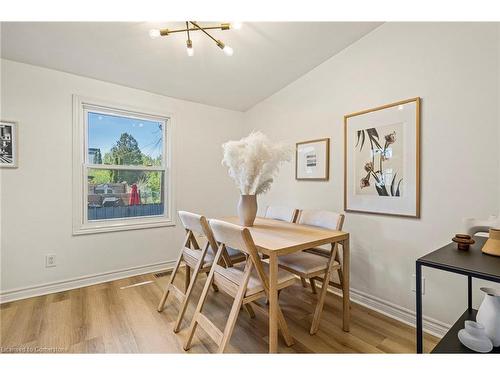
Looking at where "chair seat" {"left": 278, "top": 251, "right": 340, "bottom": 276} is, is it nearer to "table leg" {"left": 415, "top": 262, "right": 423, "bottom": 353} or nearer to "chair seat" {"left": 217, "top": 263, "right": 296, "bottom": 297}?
"chair seat" {"left": 217, "top": 263, "right": 296, "bottom": 297}

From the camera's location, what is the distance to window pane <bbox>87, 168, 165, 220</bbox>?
8.77 feet

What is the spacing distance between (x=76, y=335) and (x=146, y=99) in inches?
92.7

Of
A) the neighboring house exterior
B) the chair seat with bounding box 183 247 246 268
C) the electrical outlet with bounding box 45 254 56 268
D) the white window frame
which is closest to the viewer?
the chair seat with bounding box 183 247 246 268

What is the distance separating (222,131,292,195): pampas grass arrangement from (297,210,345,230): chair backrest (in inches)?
22.5

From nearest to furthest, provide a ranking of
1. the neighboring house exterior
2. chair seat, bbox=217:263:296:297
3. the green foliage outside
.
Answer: chair seat, bbox=217:263:296:297 < the neighboring house exterior < the green foliage outside

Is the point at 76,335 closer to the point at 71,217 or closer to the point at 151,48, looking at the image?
the point at 71,217

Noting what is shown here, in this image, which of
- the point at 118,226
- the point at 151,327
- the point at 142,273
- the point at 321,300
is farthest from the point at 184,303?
the point at 118,226

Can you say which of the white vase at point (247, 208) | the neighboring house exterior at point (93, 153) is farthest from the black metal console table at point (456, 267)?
the neighboring house exterior at point (93, 153)

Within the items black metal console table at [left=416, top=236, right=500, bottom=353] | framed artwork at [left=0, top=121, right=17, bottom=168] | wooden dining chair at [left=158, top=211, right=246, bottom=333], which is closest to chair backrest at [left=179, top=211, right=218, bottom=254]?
wooden dining chair at [left=158, top=211, right=246, bottom=333]

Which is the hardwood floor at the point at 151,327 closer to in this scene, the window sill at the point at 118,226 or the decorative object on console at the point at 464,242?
the window sill at the point at 118,226

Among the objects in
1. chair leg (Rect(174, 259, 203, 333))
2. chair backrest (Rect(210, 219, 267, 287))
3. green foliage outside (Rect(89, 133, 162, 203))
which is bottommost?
chair leg (Rect(174, 259, 203, 333))

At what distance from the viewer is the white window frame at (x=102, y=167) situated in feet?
8.11

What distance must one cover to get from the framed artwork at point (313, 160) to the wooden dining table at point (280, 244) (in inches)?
30.4

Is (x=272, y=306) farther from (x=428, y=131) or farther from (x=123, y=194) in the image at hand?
(x=123, y=194)
